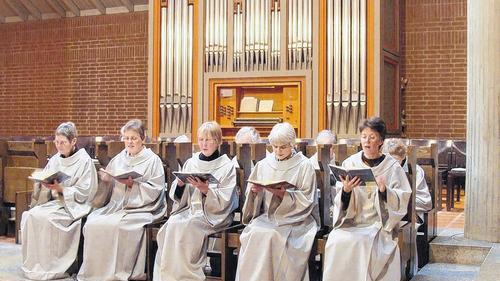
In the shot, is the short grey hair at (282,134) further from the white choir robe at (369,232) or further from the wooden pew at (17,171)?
the wooden pew at (17,171)

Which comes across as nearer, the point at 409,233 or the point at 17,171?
the point at 409,233

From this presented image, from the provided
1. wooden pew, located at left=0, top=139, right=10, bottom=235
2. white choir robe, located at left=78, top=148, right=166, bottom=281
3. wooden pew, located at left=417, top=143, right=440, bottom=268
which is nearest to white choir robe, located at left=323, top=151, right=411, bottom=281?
wooden pew, located at left=417, top=143, right=440, bottom=268

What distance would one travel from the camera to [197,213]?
5.23 m

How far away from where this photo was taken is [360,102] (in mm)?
10641

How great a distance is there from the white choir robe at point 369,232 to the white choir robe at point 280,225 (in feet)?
0.77

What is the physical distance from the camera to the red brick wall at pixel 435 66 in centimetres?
1126

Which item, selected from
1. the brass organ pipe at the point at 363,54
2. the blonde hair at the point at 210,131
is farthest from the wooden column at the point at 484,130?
the brass organ pipe at the point at 363,54

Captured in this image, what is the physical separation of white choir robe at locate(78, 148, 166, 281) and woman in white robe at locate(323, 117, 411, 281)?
1.61m

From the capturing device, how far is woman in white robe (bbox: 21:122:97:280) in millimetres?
5562

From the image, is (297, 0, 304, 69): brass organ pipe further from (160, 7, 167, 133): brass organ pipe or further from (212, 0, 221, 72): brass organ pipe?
(160, 7, 167, 133): brass organ pipe

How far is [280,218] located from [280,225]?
0.19ft

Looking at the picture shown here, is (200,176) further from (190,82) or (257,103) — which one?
(190,82)

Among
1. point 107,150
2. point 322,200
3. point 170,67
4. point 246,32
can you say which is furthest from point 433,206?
point 170,67

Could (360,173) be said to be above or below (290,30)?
below
